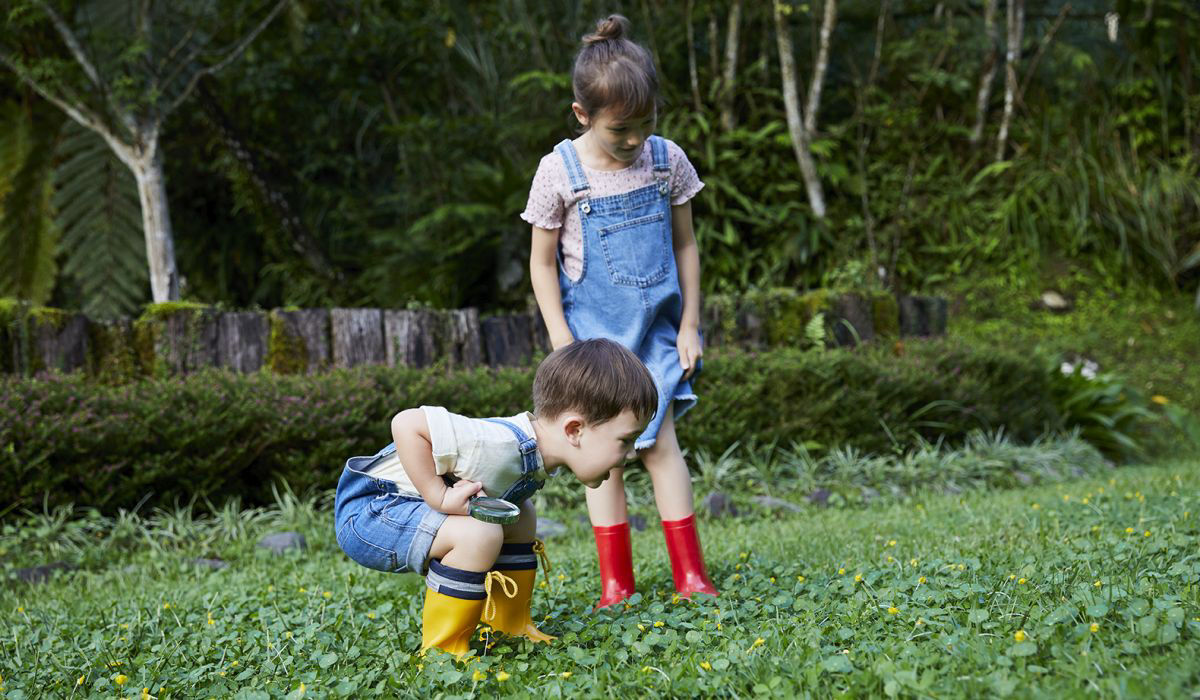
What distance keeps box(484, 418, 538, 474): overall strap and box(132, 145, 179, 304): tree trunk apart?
16.8 ft

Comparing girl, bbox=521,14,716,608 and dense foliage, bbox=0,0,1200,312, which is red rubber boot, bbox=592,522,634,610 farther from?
dense foliage, bbox=0,0,1200,312

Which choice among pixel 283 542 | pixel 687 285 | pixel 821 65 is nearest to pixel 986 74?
pixel 821 65

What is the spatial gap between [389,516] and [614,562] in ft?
2.52

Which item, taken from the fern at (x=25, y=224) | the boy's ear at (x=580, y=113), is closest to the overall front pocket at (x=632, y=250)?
the boy's ear at (x=580, y=113)

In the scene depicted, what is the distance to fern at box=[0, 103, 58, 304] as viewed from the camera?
809 cm

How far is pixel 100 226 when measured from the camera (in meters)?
7.99

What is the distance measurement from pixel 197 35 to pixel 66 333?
4346mm

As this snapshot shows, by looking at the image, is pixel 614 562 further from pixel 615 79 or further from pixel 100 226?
pixel 100 226

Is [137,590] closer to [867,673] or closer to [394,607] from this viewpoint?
[394,607]

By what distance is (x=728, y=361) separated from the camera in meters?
5.71

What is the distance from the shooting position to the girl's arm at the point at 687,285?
3131mm

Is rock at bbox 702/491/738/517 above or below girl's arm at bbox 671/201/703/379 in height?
below

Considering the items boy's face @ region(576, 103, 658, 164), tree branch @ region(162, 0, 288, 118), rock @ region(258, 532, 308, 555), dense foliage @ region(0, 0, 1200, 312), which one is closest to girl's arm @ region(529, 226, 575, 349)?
boy's face @ region(576, 103, 658, 164)

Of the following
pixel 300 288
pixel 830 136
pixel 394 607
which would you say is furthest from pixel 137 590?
pixel 830 136
